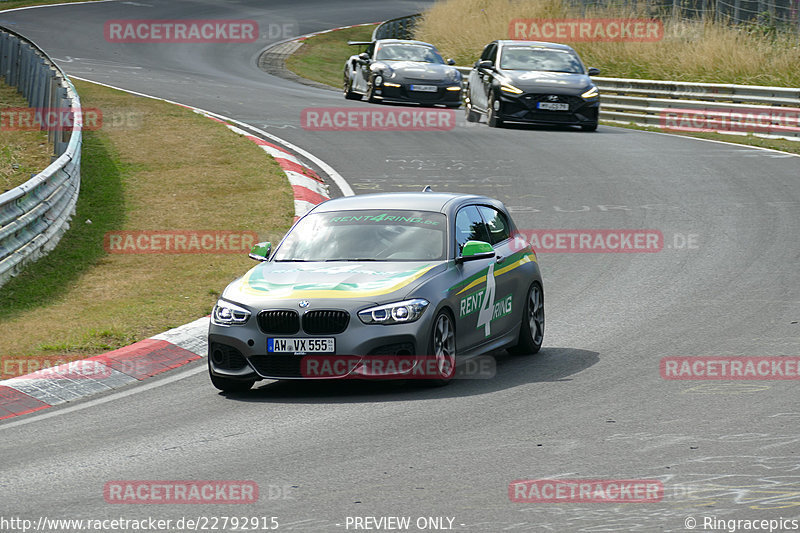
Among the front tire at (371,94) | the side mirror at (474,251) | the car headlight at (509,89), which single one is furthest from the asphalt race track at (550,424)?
the front tire at (371,94)

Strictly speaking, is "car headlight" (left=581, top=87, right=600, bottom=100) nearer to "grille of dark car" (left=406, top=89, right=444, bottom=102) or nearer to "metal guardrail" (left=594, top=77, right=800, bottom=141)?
"metal guardrail" (left=594, top=77, right=800, bottom=141)

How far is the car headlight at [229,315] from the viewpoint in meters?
9.58

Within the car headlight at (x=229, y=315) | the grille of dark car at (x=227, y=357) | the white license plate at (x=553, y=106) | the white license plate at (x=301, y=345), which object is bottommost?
the white license plate at (x=553, y=106)

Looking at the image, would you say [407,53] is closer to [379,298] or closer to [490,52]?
[490,52]

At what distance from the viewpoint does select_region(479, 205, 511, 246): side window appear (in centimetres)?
1130

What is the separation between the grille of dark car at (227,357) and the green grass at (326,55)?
31899 mm

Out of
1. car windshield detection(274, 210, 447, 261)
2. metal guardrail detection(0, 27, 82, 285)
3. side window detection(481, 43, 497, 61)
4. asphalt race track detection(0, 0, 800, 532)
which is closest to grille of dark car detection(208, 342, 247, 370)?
asphalt race track detection(0, 0, 800, 532)

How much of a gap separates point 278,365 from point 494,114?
18384 millimetres

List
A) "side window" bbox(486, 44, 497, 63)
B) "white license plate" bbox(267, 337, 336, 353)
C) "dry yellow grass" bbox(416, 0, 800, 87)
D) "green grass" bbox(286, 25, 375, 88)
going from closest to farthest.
Answer: "white license plate" bbox(267, 337, 336, 353) → "side window" bbox(486, 44, 497, 63) → "dry yellow grass" bbox(416, 0, 800, 87) → "green grass" bbox(286, 25, 375, 88)

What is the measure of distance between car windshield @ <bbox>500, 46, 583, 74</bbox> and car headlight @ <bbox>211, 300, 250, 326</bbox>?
18024 mm

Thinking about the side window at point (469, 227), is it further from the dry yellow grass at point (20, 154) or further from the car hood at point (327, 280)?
the dry yellow grass at point (20, 154)

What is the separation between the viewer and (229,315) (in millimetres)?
9664

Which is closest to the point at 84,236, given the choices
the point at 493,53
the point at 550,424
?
the point at 550,424

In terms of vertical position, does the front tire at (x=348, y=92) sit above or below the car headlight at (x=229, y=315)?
below
